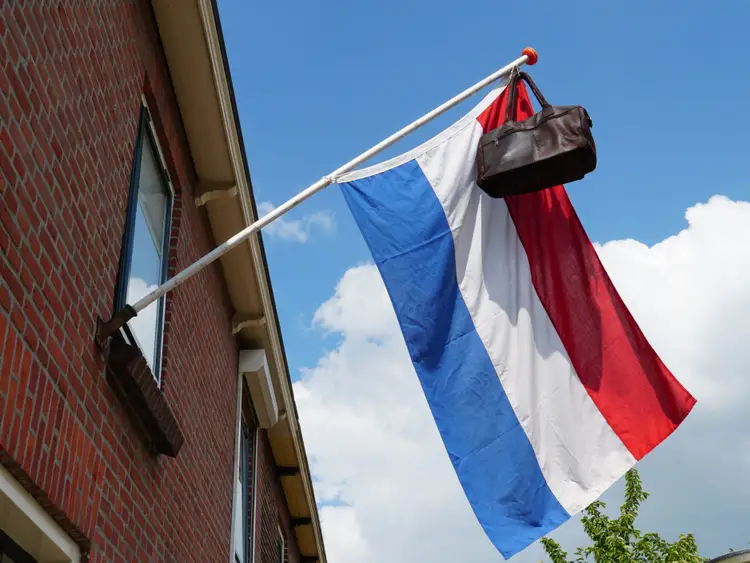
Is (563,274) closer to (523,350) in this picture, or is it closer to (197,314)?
(523,350)

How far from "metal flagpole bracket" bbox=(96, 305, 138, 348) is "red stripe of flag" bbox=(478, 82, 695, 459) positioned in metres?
2.78

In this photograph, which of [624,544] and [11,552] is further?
[624,544]

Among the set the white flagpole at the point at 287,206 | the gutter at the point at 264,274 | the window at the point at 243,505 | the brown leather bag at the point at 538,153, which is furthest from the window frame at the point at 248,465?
the brown leather bag at the point at 538,153

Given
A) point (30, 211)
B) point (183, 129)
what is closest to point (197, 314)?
point (183, 129)

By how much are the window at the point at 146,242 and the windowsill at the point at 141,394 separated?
23 cm

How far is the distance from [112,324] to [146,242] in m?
1.22

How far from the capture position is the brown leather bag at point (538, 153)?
5.48 meters

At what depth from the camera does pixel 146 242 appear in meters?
5.25

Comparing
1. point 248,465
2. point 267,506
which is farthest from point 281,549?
point 248,465

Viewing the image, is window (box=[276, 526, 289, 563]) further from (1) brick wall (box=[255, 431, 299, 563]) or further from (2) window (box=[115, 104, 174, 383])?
(2) window (box=[115, 104, 174, 383])

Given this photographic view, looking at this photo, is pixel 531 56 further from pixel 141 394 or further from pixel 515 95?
pixel 141 394

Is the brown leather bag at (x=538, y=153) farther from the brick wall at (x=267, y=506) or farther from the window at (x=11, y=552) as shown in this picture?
the brick wall at (x=267, y=506)

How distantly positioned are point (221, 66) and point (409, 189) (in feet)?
4.98

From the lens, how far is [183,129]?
6.13 metres
